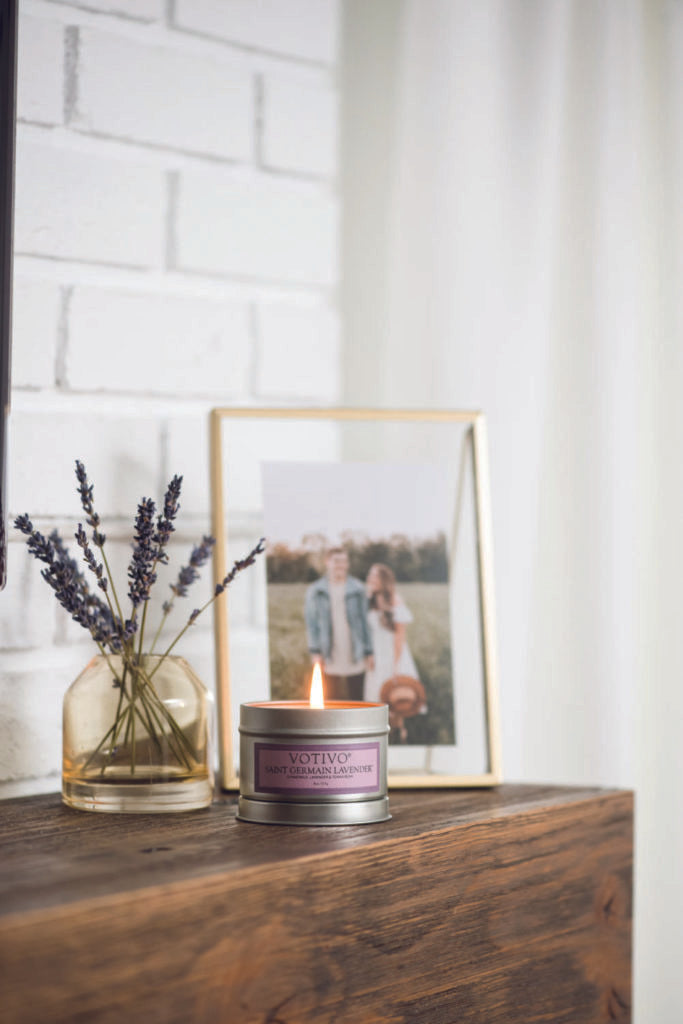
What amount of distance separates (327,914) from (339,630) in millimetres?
299

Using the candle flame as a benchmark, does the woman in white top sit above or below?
above

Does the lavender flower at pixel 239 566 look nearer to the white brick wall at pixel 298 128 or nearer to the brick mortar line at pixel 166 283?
the brick mortar line at pixel 166 283

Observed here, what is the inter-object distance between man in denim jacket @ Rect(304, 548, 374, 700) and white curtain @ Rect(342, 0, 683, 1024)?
0.73 feet

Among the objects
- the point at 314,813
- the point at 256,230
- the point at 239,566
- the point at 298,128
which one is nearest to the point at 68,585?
the point at 239,566

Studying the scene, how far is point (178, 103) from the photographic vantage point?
1034 millimetres

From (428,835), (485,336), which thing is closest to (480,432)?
(485,336)

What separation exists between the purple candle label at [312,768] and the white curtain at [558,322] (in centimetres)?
37

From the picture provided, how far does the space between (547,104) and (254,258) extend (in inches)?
13.1

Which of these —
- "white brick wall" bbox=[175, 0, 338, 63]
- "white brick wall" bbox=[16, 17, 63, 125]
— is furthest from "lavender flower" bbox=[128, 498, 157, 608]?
"white brick wall" bbox=[175, 0, 338, 63]

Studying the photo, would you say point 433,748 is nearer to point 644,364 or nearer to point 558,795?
point 558,795

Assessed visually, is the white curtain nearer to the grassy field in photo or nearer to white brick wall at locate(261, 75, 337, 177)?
white brick wall at locate(261, 75, 337, 177)

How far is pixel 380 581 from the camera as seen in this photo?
0.95 meters

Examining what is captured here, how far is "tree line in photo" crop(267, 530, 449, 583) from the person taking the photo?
0.94 m

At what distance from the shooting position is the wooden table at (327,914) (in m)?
0.57
